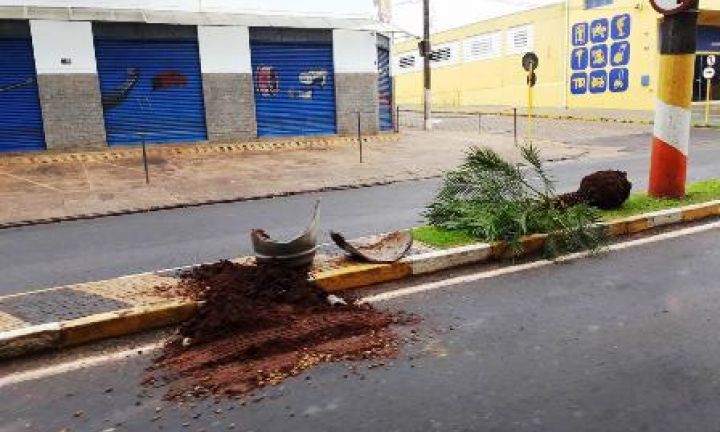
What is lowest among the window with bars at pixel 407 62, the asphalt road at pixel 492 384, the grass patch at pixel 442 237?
the asphalt road at pixel 492 384

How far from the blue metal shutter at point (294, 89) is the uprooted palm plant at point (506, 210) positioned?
12.9 metres

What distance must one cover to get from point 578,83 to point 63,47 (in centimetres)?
2623

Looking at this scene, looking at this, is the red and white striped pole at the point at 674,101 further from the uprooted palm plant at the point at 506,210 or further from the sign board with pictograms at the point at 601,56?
the sign board with pictograms at the point at 601,56

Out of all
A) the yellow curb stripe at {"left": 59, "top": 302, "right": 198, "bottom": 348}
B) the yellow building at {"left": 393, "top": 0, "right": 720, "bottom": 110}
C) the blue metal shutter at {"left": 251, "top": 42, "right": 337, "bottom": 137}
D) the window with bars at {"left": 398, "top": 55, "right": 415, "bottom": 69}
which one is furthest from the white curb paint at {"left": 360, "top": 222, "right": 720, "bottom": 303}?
the window with bars at {"left": 398, "top": 55, "right": 415, "bottom": 69}

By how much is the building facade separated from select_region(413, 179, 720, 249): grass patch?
508 inches

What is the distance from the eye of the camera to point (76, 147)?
17.1m

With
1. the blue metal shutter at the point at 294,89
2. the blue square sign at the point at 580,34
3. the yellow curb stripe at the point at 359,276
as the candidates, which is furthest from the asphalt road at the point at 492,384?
the blue square sign at the point at 580,34

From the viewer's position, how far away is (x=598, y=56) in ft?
107

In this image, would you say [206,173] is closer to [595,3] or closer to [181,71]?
[181,71]

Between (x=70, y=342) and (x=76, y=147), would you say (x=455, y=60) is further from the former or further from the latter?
(x=70, y=342)

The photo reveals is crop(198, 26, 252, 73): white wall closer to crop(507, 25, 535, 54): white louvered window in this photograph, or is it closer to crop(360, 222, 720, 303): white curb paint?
crop(360, 222, 720, 303): white curb paint

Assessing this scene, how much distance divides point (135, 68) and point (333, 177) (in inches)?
292

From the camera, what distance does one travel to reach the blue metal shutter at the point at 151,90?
57.4ft

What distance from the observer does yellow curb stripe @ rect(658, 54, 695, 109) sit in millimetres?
8094
